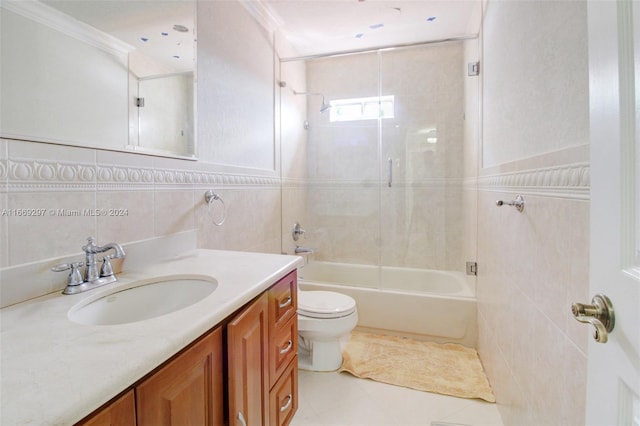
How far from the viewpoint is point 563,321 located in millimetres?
835

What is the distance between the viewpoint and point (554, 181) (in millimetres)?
889

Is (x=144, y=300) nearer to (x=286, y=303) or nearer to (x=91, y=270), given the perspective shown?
(x=91, y=270)

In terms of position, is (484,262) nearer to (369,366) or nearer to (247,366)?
(369,366)

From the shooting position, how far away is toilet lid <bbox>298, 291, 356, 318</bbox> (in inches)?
69.3

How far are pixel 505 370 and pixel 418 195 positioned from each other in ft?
5.30

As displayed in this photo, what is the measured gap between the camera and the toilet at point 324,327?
69.3 inches

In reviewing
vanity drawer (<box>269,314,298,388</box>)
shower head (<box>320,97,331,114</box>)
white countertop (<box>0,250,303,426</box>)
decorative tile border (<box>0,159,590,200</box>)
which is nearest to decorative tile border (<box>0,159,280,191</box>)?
decorative tile border (<box>0,159,590,200</box>)

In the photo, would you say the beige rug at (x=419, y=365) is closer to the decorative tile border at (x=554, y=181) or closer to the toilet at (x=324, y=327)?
the toilet at (x=324, y=327)

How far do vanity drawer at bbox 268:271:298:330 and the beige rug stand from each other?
36.1 inches

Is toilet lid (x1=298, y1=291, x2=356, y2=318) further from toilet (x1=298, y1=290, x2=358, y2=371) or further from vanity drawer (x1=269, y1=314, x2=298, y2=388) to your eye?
vanity drawer (x1=269, y1=314, x2=298, y2=388)

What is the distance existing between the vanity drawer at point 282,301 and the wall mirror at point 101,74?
2.49ft

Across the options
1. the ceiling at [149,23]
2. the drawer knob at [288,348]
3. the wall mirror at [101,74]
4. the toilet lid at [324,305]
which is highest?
the ceiling at [149,23]

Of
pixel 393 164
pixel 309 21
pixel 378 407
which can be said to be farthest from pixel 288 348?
pixel 309 21

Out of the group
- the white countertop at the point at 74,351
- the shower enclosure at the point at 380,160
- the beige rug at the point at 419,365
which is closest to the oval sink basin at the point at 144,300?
the white countertop at the point at 74,351
